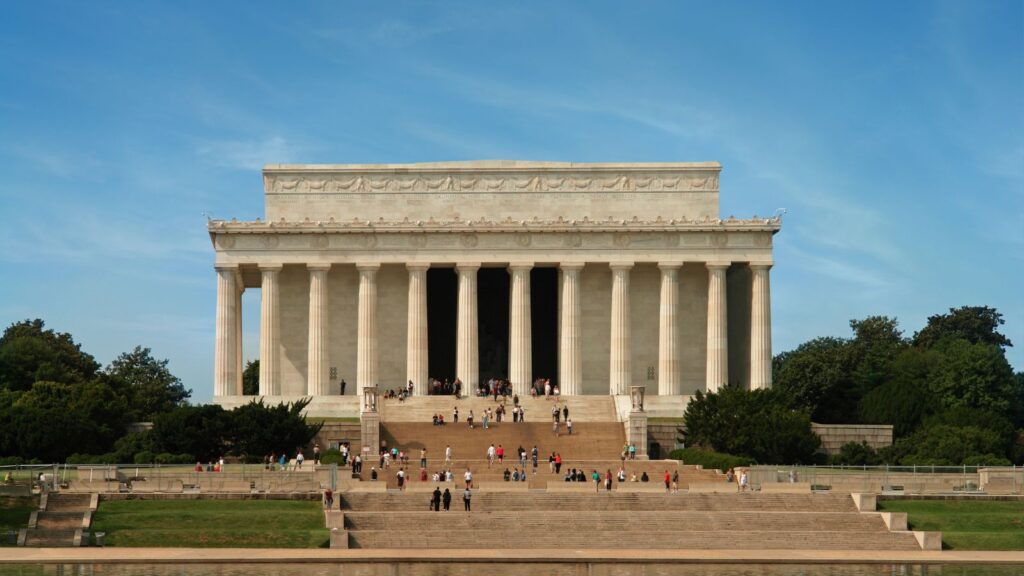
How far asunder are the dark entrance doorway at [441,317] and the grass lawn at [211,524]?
150 feet

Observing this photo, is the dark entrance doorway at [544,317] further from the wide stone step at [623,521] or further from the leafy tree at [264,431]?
the wide stone step at [623,521]

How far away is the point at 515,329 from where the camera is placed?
10219 centimetres

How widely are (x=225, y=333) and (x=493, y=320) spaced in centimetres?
1947

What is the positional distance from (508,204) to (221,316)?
1964 centimetres

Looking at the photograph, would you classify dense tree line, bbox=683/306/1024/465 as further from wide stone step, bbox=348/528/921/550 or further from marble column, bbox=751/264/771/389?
wide stone step, bbox=348/528/921/550

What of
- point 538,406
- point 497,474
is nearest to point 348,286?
point 538,406

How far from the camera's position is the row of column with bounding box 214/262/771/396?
333ft

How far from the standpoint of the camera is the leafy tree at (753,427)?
83125 mm

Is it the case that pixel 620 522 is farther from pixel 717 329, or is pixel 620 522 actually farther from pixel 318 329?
pixel 318 329

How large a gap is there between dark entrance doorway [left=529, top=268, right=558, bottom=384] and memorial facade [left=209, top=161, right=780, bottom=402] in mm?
161

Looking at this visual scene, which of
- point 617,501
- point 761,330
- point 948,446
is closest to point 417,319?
point 761,330

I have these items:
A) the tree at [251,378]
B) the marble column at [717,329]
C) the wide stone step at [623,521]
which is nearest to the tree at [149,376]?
the tree at [251,378]

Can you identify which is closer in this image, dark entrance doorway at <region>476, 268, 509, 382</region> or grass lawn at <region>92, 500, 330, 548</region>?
grass lawn at <region>92, 500, 330, 548</region>

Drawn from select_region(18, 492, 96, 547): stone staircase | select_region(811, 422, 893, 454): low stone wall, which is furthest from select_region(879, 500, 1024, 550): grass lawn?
select_region(18, 492, 96, 547): stone staircase
